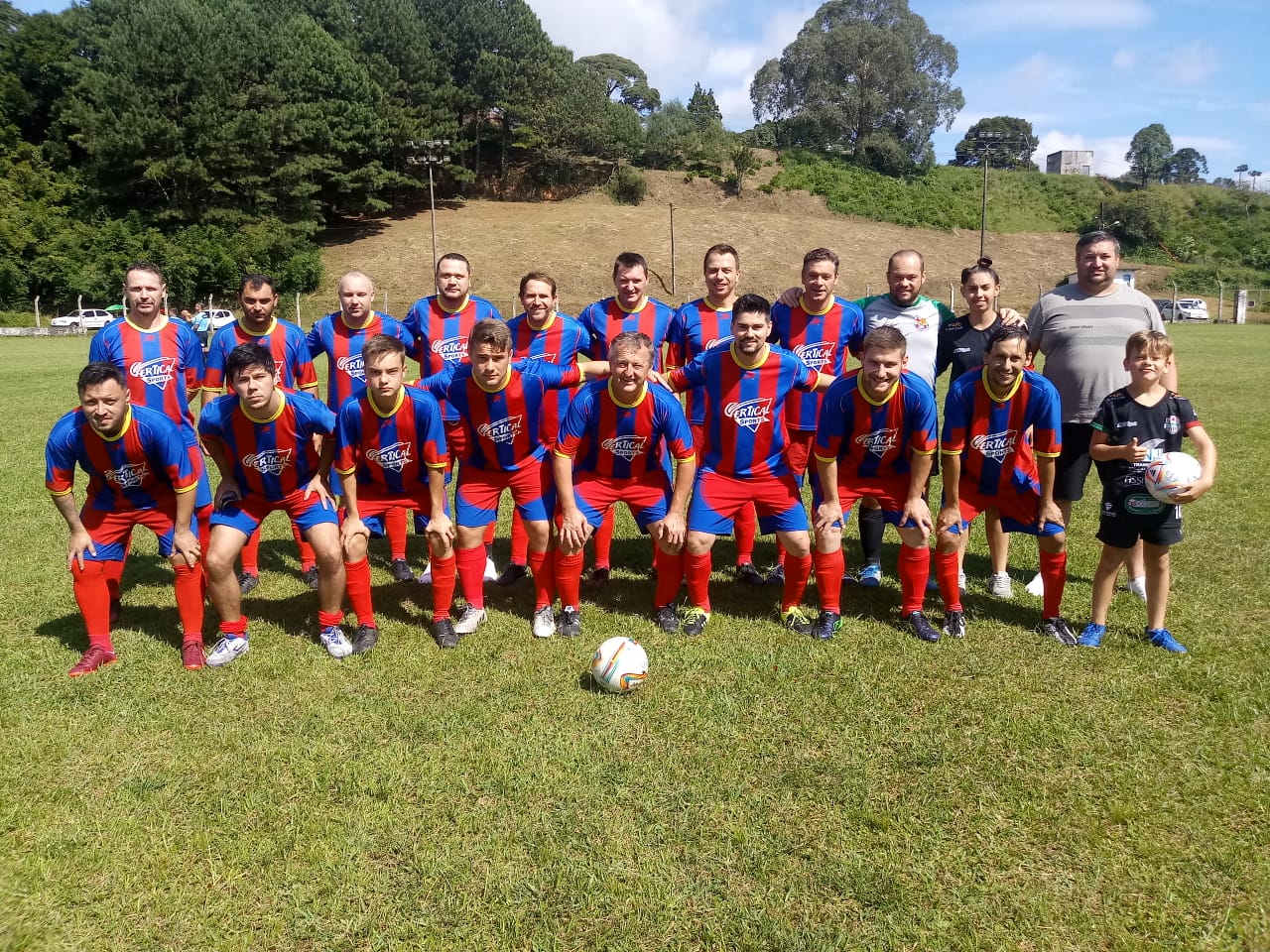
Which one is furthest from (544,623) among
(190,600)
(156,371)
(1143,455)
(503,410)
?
(1143,455)

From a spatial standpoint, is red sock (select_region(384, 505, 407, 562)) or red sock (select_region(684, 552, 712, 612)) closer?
red sock (select_region(684, 552, 712, 612))

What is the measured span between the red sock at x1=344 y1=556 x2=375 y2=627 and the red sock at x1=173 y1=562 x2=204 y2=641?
2.52 ft

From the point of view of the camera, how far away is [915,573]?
4.60 m

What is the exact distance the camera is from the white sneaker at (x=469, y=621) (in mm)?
4641

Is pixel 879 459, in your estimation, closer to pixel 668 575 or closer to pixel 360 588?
pixel 668 575

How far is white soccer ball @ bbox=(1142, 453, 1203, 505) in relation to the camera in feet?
13.0

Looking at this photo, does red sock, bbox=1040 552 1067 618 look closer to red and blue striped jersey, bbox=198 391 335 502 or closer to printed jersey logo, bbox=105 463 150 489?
red and blue striped jersey, bbox=198 391 335 502

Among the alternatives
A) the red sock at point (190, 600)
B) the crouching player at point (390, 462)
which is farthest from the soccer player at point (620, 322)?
the red sock at point (190, 600)

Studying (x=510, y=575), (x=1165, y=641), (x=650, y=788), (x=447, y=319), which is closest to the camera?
(x=650, y=788)

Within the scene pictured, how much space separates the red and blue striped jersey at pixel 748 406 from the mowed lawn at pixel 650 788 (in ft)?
3.16

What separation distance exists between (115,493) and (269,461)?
2.68ft

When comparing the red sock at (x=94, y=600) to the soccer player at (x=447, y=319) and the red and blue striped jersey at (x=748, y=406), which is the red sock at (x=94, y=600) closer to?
the soccer player at (x=447, y=319)

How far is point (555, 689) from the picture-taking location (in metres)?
3.93

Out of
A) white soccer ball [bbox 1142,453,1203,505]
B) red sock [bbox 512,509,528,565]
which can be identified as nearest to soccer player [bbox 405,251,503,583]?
red sock [bbox 512,509,528,565]
